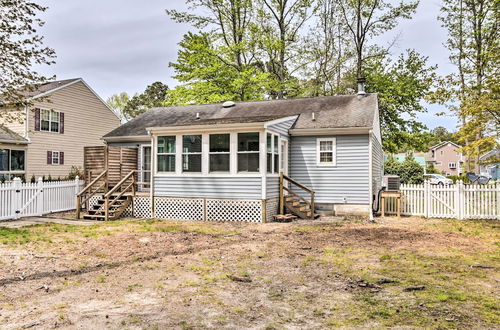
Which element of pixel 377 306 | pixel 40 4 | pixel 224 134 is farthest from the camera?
pixel 224 134

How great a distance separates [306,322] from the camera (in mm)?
3998

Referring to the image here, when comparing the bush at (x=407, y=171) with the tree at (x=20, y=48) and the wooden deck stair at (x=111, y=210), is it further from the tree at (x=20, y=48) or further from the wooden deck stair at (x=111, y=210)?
the tree at (x=20, y=48)

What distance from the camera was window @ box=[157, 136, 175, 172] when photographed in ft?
44.5

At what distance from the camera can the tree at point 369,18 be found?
24797 mm

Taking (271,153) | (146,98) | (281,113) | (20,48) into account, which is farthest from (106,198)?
(146,98)

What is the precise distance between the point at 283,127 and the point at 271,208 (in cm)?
325

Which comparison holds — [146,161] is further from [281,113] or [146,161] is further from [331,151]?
[331,151]

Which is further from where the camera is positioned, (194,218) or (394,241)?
(194,218)

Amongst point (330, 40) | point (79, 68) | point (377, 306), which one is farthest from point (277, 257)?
point (79, 68)

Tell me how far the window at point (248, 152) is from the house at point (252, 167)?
4 centimetres

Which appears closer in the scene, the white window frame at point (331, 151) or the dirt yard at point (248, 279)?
the dirt yard at point (248, 279)

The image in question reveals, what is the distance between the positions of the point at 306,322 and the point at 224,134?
30.4 ft

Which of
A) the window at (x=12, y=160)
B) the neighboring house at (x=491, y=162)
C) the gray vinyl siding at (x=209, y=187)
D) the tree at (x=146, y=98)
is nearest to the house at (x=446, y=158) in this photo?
the neighboring house at (x=491, y=162)

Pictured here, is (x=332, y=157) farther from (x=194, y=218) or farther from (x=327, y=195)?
(x=194, y=218)
